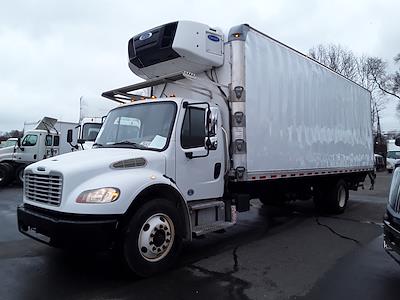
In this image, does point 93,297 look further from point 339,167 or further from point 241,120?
point 339,167

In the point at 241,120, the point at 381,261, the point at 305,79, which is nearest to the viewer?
the point at 381,261

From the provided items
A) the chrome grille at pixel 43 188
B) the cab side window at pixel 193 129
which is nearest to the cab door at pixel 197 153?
the cab side window at pixel 193 129

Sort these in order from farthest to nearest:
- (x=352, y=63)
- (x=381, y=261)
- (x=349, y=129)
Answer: (x=352, y=63) < (x=349, y=129) < (x=381, y=261)

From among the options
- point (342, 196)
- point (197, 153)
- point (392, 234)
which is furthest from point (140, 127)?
point (342, 196)

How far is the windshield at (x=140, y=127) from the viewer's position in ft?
19.5

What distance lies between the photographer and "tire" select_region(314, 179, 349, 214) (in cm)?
1055

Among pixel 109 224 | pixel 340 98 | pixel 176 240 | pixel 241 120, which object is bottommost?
pixel 176 240

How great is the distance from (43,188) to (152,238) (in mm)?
1630

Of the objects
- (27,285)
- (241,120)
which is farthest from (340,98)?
(27,285)

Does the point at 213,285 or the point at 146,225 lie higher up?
the point at 146,225

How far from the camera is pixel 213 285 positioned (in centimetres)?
494

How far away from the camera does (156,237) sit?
532 centimetres

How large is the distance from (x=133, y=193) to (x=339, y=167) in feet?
22.8

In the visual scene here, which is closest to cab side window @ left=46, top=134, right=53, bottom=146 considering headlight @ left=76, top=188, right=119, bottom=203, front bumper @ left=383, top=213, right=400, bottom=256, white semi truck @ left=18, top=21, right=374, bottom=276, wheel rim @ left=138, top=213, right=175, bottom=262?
white semi truck @ left=18, top=21, right=374, bottom=276
